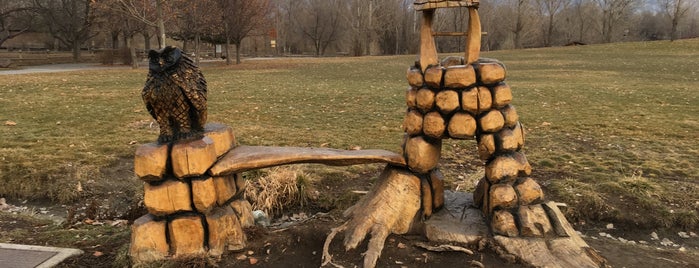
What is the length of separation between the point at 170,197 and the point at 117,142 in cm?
484

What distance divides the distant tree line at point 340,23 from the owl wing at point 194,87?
71.2 feet

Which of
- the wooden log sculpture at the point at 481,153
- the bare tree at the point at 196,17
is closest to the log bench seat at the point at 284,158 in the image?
the wooden log sculpture at the point at 481,153

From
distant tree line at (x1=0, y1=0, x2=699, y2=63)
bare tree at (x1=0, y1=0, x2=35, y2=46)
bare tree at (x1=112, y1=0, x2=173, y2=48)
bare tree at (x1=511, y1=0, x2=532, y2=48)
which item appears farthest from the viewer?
bare tree at (x1=511, y1=0, x2=532, y2=48)

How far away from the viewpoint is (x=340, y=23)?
56750mm

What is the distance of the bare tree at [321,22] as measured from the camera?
56.6m

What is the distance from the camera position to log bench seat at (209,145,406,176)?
3.34m

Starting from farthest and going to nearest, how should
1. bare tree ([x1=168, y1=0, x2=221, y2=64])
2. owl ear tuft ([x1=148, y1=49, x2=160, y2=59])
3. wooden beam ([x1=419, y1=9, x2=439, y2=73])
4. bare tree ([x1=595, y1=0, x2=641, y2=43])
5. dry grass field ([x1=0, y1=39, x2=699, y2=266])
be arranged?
1. bare tree ([x1=595, y1=0, x2=641, y2=43])
2. bare tree ([x1=168, y1=0, x2=221, y2=64])
3. dry grass field ([x1=0, y1=39, x2=699, y2=266])
4. wooden beam ([x1=419, y1=9, x2=439, y2=73])
5. owl ear tuft ([x1=148, y1=49, x2=160, y2=59])

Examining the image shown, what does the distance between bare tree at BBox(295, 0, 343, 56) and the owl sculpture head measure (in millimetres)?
53387

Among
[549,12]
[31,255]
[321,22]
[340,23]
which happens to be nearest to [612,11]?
[549,12]

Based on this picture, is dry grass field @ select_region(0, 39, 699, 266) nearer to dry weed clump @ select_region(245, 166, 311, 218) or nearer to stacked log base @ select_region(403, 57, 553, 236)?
dry weed clump @ select_region(245, 166, 311, 218)

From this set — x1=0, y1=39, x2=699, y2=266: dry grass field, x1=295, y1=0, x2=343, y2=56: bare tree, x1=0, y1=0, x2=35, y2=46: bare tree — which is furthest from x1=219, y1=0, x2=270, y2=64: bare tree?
x1=295, y1=0, x2=343, y2=56: bare tree

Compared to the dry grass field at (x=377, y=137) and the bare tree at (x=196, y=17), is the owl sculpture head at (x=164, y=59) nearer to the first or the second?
the dry grass field at (x=377, y=137)

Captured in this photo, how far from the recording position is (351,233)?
11.3ft

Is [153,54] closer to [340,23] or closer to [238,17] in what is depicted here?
[238,17]
